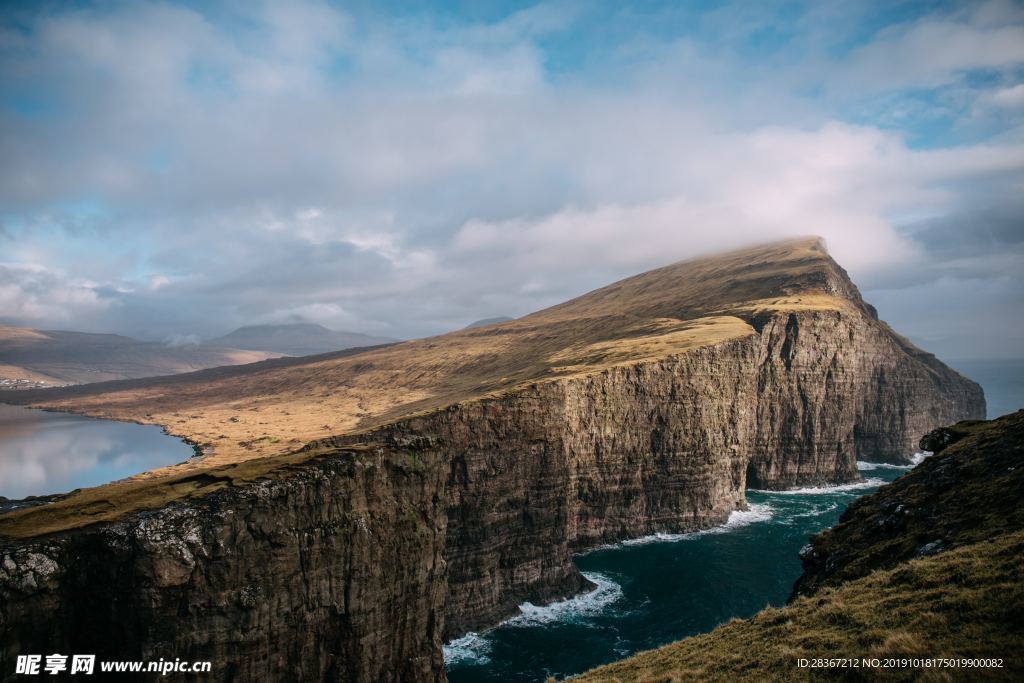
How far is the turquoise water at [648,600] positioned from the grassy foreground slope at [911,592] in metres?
32.3

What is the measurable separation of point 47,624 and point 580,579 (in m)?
64.7

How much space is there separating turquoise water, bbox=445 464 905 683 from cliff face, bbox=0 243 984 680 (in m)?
4.00

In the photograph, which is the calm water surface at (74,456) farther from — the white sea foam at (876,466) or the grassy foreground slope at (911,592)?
the white sea foam at (876,466)

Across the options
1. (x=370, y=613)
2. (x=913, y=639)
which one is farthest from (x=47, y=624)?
(x=913, y=639)

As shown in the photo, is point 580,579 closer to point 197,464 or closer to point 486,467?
point 486,467

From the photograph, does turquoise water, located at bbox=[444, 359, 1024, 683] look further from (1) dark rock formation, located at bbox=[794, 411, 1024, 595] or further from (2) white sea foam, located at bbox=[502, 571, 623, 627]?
(1) dark rock formation, located at bbox=[794, 411, 1024, 595]

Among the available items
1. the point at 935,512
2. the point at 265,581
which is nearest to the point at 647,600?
the point at 935,512

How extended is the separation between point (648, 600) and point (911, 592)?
58.9 m

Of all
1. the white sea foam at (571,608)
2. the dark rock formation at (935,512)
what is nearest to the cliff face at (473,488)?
the white sea foam at (571,608)

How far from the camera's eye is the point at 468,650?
62062 mm

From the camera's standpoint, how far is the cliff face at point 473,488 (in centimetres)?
2725

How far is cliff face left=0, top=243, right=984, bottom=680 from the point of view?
27.2m

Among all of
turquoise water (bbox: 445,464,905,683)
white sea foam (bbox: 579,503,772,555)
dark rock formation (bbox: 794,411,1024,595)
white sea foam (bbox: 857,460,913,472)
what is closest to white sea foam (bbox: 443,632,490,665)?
turquoise water (bbox: 445,464,905,683)

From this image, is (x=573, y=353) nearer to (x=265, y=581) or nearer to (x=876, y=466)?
(x=876, y=466)
